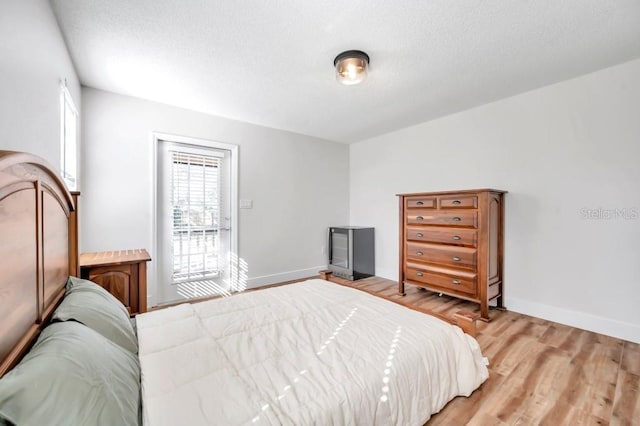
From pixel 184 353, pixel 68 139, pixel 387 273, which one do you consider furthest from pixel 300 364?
pixel 387 273

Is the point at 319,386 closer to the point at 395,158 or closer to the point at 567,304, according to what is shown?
the point at 567,304

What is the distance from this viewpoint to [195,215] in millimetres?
3391

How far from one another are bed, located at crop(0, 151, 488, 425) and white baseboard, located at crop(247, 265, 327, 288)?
2.08 meters

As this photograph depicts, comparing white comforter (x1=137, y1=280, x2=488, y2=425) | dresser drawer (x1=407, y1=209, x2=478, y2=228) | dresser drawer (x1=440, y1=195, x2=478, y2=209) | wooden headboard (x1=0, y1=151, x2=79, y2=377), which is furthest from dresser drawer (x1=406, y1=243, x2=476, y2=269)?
wooden headboard (x1=0, y1=151, x2=79, y2=377)

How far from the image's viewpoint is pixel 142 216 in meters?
2.99

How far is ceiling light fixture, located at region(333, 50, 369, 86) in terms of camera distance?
2102 mm

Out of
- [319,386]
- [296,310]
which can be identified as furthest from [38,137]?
[319,386]

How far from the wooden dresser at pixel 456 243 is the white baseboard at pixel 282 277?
151 centimetres

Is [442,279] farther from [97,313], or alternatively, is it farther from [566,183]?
[97,313]

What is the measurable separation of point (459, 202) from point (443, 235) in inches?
16.5

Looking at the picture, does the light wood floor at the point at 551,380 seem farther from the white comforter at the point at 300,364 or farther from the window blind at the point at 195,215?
the window blind at the point at 195,215

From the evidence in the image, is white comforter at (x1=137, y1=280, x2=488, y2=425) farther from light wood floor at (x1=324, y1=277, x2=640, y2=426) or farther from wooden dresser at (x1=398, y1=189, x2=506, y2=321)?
wooden dresser at (x1=398, y1=189, x2=506, y2=321)

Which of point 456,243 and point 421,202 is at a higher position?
point 421,202

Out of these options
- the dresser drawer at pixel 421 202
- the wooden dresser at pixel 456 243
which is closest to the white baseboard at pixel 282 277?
the wooden dresser at pixel 456 243
